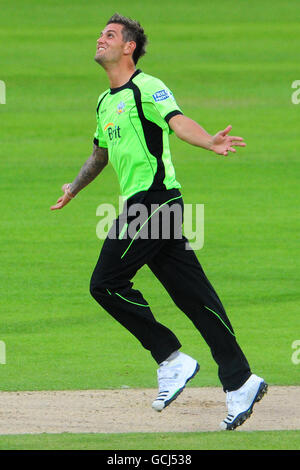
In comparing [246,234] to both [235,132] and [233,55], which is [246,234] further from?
[233,55]

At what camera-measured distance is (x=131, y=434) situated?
736cm

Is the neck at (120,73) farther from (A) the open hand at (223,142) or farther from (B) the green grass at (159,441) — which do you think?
(B) the green grass at (159,441)

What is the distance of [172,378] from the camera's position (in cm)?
796

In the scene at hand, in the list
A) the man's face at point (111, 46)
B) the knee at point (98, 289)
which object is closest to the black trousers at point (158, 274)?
the knee at point (98, 289)

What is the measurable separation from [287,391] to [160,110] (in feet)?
8.32

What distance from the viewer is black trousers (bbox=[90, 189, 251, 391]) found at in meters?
7.73

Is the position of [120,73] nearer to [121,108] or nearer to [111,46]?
[111,46]

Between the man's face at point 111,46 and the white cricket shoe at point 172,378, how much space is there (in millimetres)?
2000

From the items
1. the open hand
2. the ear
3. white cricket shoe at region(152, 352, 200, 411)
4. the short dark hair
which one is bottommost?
white cricket shoe at region(152, 352, 200, 411)

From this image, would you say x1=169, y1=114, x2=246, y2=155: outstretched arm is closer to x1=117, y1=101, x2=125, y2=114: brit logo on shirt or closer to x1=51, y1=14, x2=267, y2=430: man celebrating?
x1=51, y1=14, x2=267, y2=430: man celebrating

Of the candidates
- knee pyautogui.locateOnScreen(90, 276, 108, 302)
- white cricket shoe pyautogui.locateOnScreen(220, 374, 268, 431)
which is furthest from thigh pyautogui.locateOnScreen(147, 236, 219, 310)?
white cricket shoe pyautogui.locateOnScreen(220, 374, 268, 431)

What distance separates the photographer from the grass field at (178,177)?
10070 mm

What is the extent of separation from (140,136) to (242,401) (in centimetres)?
180

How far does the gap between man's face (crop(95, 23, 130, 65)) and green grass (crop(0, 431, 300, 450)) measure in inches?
95.6
